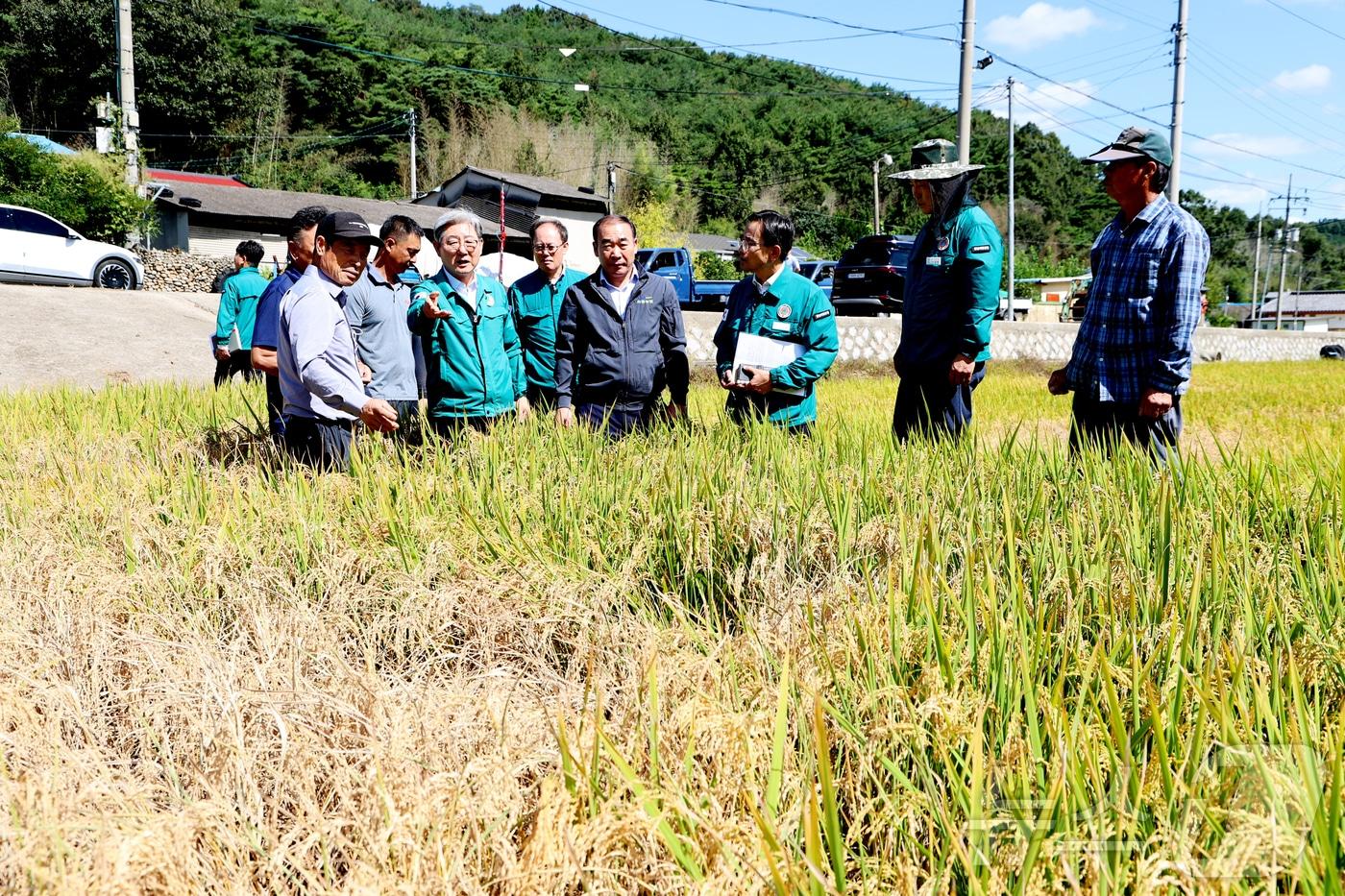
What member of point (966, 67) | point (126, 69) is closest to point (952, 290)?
point (966, 67)

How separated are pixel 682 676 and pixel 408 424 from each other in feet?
9.86

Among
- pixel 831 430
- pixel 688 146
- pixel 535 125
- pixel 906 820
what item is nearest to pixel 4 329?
pixel 831 430

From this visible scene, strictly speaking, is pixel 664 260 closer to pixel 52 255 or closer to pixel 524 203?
pixel 52 255

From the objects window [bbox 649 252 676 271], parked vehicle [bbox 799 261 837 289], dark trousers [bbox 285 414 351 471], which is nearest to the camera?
dark trousers [bbox 285 414 351 471]

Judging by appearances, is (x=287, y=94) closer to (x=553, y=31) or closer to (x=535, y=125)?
(x=535, y=125)

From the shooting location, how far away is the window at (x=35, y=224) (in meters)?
15.1

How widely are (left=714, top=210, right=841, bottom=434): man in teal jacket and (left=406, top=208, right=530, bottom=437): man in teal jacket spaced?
102cm

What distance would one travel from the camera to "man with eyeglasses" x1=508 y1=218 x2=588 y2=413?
4.52 m

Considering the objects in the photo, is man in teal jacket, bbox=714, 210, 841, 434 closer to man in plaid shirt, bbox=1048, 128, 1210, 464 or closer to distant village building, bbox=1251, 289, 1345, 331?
man in plaid shirt, bbox=1048, 128, 1210, 464

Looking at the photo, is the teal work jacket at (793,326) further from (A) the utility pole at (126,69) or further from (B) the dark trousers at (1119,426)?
(A) the utility pole at (126,69)

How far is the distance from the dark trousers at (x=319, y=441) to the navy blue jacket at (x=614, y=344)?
110cm

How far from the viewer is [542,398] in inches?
187

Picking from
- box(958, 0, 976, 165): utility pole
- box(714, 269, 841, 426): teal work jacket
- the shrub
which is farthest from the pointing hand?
the shrub

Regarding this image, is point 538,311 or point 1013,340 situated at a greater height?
point 538,311
